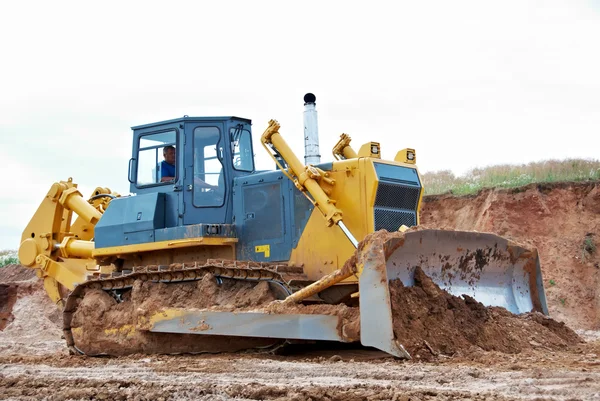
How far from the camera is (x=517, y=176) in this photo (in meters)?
22.2

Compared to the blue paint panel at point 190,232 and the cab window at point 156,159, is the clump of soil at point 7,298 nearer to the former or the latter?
the cab window at point 156,159

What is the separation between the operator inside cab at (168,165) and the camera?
11.2 metres

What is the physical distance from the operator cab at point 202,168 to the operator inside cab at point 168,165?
14 mm

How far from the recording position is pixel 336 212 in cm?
977

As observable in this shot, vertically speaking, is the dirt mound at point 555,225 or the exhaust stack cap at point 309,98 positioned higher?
the exhaust stack cap at point 309,98

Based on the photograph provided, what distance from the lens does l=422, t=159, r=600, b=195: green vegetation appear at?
2102 centimetres

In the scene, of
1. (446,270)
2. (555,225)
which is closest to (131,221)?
(446,270)

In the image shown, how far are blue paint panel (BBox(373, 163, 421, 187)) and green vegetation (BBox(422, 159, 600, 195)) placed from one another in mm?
10880

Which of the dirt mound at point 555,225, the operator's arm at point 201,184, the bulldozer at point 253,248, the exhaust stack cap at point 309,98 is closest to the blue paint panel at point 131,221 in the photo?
the bulldozer at point 253,248

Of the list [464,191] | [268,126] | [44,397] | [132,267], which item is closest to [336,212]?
[268,126]

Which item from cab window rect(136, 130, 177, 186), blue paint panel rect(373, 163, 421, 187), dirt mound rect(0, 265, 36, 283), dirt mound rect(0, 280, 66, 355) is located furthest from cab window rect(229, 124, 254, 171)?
dirt mound rect(0, 265, 36, 283)

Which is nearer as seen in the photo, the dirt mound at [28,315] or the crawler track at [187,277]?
the crawler track at [187,277]

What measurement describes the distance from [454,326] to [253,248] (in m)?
3.12

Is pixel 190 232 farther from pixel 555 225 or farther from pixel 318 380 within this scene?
pixel 555 225
